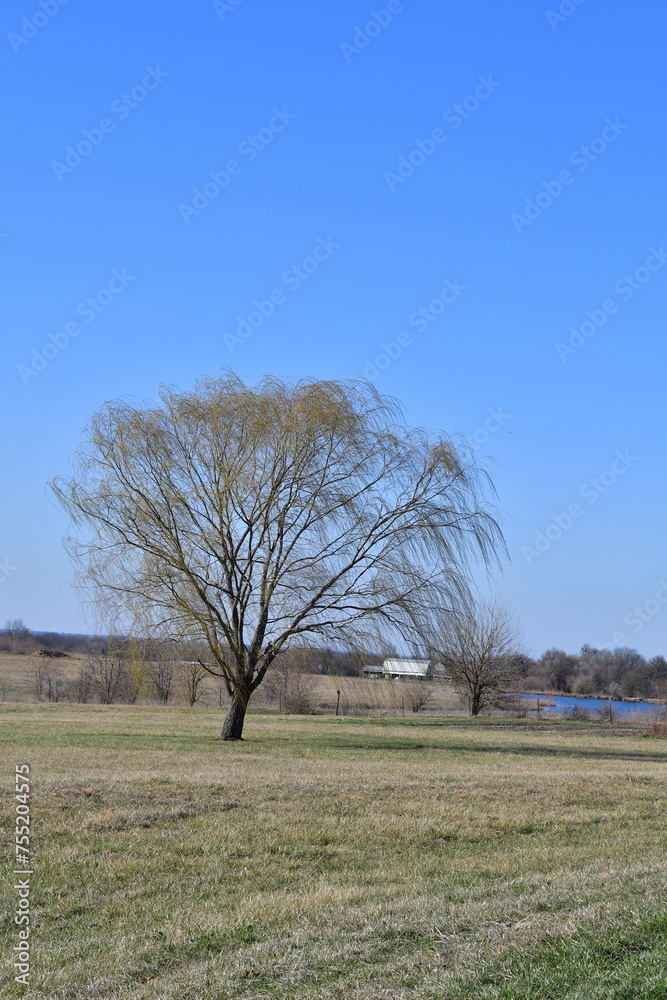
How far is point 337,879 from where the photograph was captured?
27.3 ft

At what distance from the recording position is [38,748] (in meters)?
17.5

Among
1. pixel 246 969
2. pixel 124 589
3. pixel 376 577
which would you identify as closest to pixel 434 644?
pixel 376 577

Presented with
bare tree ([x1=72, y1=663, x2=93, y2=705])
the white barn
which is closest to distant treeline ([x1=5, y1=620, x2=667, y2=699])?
bare tree ([x1=72, y1=663, x2=93, y2=705])

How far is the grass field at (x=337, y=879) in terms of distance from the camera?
17.1 ft

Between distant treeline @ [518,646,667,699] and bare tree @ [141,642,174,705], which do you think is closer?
bare tree @ [141,642,174,705]

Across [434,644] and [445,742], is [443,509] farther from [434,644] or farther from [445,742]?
[445,742]

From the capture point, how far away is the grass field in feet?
17.1

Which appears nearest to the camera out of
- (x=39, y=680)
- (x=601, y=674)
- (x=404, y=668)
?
(x=404, y=668)

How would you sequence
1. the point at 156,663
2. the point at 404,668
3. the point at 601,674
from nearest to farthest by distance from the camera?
the point at 156,663 < the point at 404,668 < the point at 601,674

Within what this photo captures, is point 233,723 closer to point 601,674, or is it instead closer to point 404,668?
point 404,668

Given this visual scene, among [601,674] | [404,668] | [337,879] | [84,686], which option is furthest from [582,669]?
[337,879]

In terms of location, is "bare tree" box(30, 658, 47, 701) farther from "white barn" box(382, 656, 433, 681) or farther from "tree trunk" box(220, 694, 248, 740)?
"white barn" box(382, 656, 433, 681)

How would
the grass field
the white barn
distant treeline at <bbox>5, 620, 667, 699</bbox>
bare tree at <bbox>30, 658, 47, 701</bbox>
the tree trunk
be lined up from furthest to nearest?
distant treeline at <bbox>5, 620, 667, 699</bbox> → bare tree at <bbox>30, 658, 47, 701</bbox> → the tree trunk → the white barn → the grass field

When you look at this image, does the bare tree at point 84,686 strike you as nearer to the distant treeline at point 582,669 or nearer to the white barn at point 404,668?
the distant treeline at point 582,669
